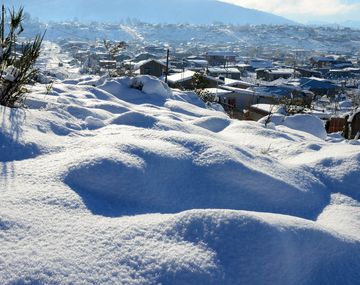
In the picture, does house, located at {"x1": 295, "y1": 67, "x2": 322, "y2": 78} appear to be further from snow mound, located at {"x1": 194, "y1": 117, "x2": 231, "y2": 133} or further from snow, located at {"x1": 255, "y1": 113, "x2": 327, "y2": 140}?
snow mound, located at {"x1": 194, "y1": 117, "x2": 231, "y2": 133}

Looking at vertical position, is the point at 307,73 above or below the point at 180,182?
below

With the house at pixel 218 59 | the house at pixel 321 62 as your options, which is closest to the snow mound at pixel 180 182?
the house at pixel 218 59

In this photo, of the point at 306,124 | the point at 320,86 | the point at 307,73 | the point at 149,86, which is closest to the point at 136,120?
the point at 149,86

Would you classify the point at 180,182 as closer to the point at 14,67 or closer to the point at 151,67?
the point at 14,67

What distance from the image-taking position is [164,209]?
1828mm

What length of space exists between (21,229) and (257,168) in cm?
140

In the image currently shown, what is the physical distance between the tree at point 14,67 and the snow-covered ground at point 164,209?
61 cm

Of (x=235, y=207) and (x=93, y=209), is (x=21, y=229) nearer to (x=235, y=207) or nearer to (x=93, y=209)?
(x=93, y=209)

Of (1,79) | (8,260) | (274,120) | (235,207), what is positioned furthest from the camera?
(274,120)

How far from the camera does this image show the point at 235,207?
6.33 ft

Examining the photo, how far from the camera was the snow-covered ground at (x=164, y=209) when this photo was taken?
1.37m

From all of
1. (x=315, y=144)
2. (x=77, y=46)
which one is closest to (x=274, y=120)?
(x=315, y=144)

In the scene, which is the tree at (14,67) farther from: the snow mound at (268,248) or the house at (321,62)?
the house at (321,62)

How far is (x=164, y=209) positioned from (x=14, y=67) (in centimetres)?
246
